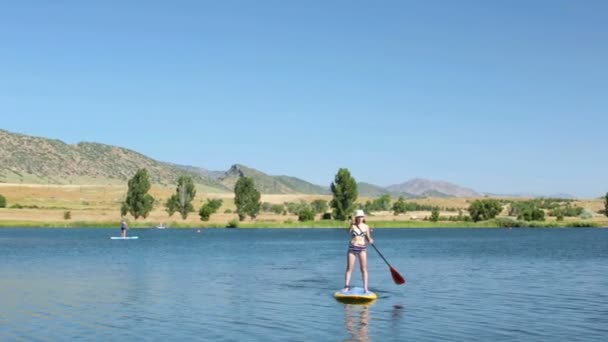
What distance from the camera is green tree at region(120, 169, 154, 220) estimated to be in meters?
163

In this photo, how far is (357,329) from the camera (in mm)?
25359

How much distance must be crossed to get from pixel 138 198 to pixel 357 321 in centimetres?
14179

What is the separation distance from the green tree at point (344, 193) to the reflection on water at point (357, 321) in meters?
127

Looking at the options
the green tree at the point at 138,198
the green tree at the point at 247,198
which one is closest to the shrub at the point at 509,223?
the green tree at the point at 247,198

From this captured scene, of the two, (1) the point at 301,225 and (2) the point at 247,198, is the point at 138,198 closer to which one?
(2) the point at 247,198

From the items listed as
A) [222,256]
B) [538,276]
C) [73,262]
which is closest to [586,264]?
[538,276]

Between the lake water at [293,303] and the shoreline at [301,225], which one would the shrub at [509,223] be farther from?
the lake water at [293,303]

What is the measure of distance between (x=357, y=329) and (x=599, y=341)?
729 centimetres

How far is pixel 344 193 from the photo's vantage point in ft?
523

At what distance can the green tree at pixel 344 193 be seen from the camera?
6250 inches

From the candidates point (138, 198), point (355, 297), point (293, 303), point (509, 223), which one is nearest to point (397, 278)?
point (355, 297)

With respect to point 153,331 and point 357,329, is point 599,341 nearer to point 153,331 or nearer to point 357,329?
point 357,329

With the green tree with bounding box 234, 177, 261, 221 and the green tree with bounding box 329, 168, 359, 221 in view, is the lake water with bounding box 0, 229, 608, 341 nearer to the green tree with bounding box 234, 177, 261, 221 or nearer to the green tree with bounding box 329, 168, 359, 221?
the green tree with bounding box 329, 168, 359, 221

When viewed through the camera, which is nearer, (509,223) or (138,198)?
(138,198)
